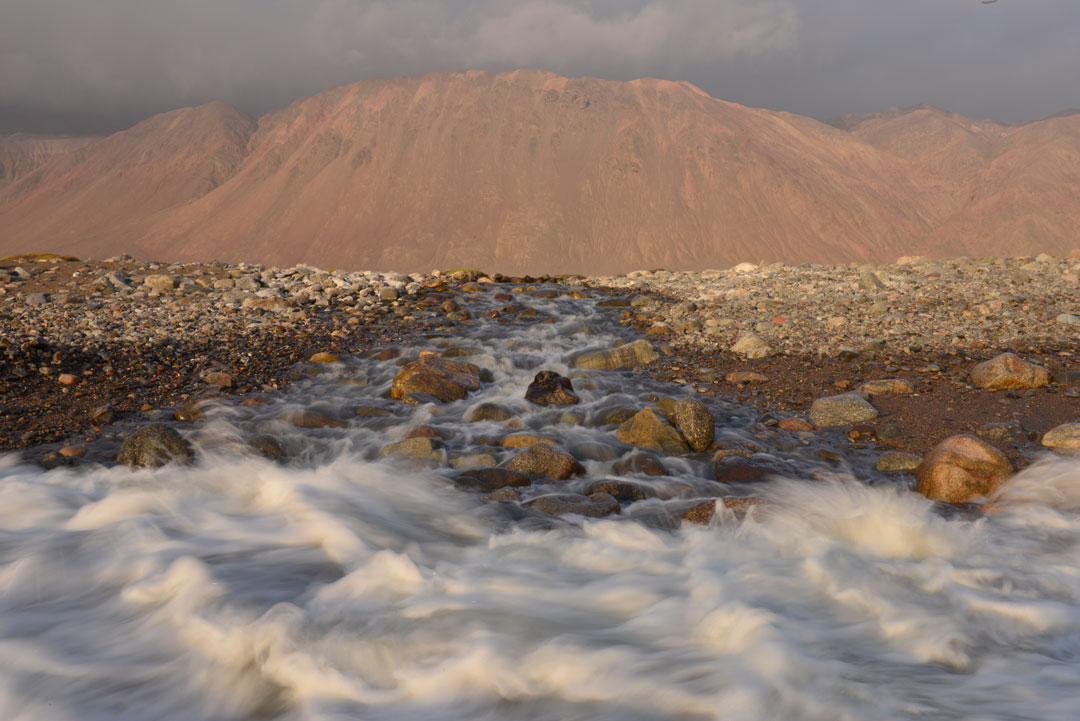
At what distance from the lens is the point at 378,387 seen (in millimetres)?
8609

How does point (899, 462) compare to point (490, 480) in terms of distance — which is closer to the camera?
point (490, 480)

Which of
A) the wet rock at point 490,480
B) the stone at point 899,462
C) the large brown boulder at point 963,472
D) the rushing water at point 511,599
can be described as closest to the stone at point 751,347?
the rushing water at point 511,599

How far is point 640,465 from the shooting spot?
5.91 metres

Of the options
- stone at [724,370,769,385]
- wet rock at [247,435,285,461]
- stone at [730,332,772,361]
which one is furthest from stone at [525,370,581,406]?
wet rock at [247,435,285,461]

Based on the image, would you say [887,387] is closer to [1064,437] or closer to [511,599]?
[1064,437]

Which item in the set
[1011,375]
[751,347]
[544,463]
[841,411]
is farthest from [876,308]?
[544,463]

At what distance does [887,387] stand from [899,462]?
195 cm

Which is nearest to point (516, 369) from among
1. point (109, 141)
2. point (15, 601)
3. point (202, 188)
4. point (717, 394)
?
point (717, 394)

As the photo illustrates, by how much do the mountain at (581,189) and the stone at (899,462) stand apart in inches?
2707

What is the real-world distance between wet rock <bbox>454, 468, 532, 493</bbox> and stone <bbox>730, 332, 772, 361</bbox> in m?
4.83

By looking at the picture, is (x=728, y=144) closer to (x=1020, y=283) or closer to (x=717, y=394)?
(x=1020, y=283)

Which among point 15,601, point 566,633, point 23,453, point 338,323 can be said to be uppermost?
point 338,323

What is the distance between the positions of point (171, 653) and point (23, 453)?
3676mm

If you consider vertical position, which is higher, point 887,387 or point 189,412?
point 189,412
